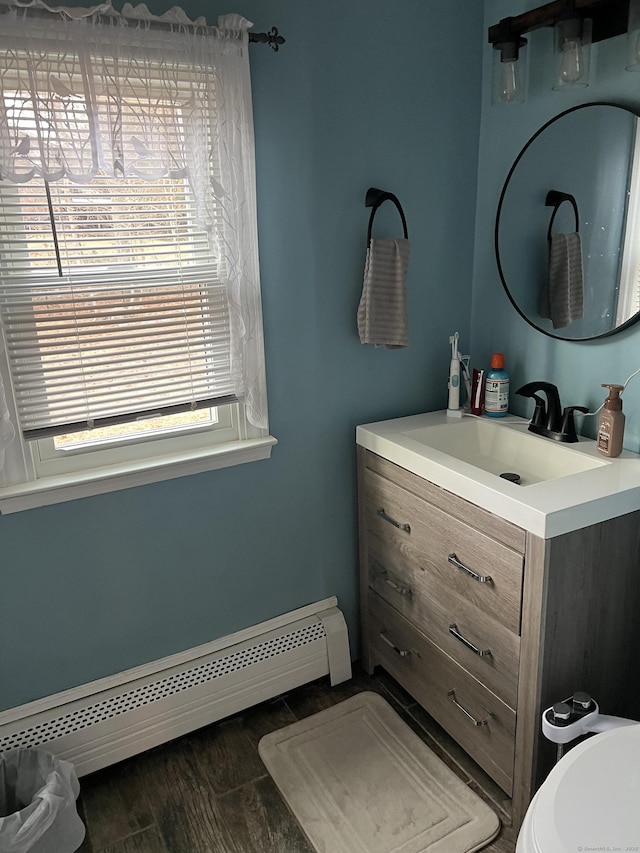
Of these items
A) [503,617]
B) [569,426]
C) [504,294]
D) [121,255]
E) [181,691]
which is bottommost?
[181,691]

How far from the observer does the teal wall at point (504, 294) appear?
168cm

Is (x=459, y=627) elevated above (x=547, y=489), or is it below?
below

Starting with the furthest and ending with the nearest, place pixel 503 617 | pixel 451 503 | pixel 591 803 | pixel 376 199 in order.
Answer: pixel 376 199, pixel 451 503, pixel 503 617, pixel 591 803

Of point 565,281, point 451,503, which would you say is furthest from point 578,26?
point 451,503

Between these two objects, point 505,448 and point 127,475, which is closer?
point 127,475

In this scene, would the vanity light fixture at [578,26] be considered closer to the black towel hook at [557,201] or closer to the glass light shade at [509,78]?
the glass light shade at [509,78]

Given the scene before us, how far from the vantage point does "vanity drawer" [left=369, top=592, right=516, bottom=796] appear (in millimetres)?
1688

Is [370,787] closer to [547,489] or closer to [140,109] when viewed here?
[547,489]

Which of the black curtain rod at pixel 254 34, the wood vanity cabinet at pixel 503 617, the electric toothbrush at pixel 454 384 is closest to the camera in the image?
the black curtain rod at pixel 254 34

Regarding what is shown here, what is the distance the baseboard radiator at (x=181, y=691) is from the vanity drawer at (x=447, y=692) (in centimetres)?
15

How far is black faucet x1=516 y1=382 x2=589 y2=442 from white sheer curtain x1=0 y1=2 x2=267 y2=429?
2.90 ft

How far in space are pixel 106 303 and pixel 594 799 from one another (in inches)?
59.7

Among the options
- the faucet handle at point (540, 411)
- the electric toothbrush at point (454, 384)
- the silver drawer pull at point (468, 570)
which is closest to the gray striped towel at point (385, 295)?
the electric toothbrush at point (454, 384)

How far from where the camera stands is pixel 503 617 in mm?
1580
